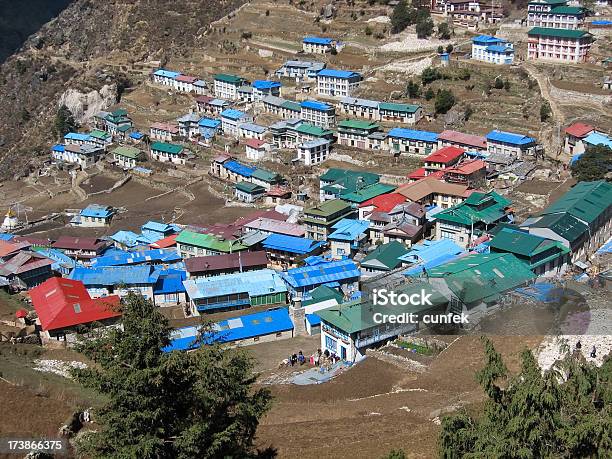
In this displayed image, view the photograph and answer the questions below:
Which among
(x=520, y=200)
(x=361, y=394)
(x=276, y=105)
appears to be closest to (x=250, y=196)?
(x=276, y=105)

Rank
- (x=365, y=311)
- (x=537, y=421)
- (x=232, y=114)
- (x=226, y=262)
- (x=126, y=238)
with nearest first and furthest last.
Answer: (x=537, y=421) → (x=365, y=311) → (x=226, y=262) → (x=126, y=238) → (x=232, y=114)

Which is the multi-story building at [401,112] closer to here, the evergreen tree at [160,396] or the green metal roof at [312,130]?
the green metal roof at [312,130]

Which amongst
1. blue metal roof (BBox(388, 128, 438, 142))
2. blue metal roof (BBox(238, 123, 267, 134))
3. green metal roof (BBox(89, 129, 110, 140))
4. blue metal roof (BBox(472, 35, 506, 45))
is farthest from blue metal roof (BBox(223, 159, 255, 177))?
blue metal roof (BBox(472, 35, 506, 45))

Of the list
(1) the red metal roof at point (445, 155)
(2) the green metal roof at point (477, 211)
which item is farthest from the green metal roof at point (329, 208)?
(1) the red metal roof at point (445, 155)

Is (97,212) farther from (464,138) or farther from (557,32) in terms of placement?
(557,32)

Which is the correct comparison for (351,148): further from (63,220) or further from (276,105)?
(63,220)

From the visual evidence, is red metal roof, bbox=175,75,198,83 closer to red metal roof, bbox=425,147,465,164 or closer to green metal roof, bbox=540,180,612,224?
red metal roof, bbox=425,147,465,164

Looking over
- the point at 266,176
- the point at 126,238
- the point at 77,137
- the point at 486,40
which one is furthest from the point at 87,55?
the point at 486,40
